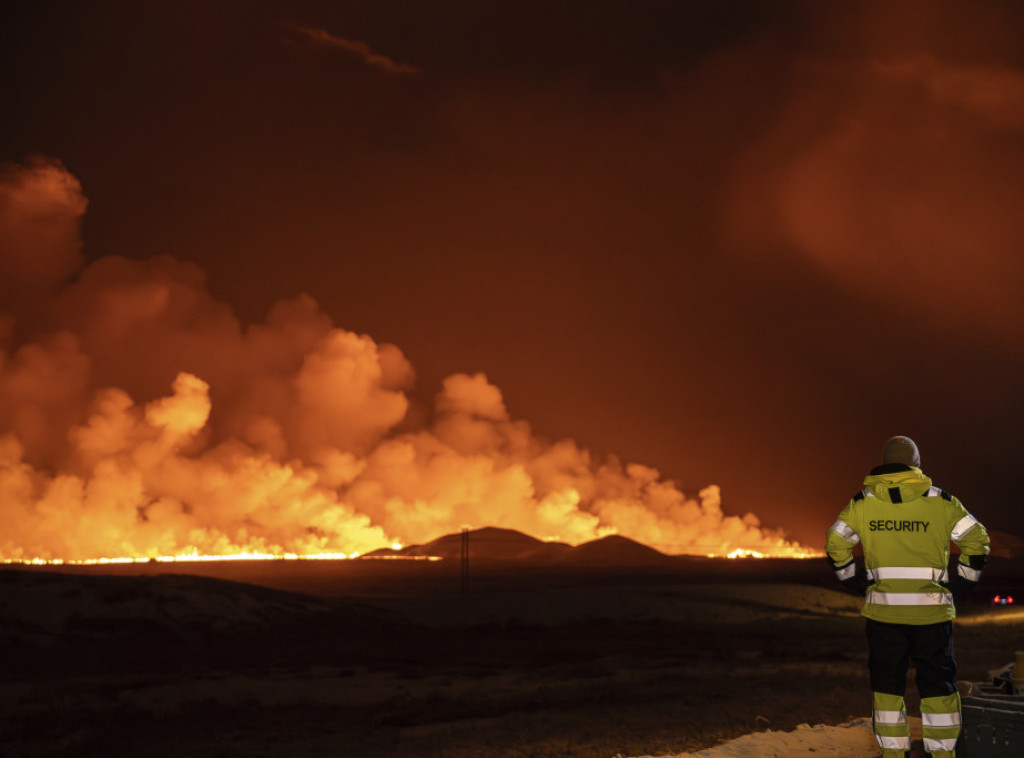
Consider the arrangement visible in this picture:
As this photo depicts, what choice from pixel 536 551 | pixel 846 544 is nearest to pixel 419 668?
pixel 846 544

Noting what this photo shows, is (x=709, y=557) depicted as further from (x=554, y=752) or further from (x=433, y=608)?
(x=554, y=752)

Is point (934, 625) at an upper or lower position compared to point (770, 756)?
upper

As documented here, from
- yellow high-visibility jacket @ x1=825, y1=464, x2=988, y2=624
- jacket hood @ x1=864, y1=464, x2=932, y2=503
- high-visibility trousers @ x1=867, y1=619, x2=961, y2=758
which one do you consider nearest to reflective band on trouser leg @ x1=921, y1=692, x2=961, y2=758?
high-visibility trousers @ x1=867, y1=619, x2=961, y2=758

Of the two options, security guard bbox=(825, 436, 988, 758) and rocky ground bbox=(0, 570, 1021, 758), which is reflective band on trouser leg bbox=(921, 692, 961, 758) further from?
rocky ground bbox=(0, 570, 1021, 758)

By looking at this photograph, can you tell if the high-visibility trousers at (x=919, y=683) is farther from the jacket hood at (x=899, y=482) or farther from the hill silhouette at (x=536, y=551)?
the hill silhouette at (x=536, y=551)

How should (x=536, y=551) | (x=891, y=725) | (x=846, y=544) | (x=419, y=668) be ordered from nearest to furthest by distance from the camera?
(x=891, y=725)
(x=846, y=544)
(x=419, y=668)
(x=536, y=551)

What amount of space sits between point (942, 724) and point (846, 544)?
1.29 m

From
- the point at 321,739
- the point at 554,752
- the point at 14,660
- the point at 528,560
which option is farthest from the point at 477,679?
the point at 528,560

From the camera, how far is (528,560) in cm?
9219

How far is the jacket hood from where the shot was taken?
6.93m

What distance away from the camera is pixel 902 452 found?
7031 millimetres

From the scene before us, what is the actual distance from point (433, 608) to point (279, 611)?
530 centimetres

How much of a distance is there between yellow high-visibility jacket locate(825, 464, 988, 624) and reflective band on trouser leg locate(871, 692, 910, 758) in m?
0.53

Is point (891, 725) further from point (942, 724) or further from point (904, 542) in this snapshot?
point (904, 542)
